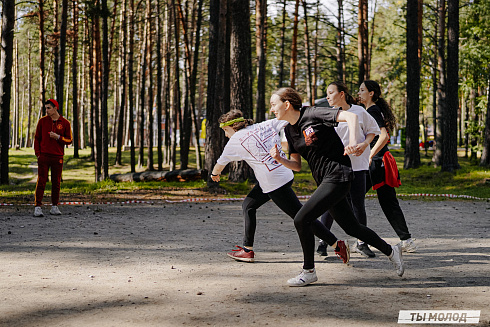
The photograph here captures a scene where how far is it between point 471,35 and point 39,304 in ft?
A: 108

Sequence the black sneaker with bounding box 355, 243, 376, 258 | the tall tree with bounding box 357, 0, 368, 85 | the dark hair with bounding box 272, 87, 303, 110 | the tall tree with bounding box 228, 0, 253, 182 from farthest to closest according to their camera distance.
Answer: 1. the tall tree with bounding box 357, 0, 368, 85
2. the tall tree with bounding box 228, 0, 253, 182
3. the black sneaker with bounding box 355, 243, 376, 258
4. the dark hair with bounding box 272, 87, 303, 110

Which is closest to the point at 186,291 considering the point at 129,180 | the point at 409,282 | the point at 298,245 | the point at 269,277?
the point at 269,277

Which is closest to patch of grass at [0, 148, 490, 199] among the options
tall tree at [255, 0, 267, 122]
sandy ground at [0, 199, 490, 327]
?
sandy ground at [0, 199, 490, 327]

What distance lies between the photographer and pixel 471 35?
32.3 m

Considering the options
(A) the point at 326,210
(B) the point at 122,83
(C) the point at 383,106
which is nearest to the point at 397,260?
(A) the point at 326,210

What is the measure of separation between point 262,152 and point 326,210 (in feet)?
3.88

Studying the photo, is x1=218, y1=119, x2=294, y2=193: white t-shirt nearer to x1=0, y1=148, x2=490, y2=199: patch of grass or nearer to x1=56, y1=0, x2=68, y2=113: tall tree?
x1=0, y1=148, x2=490, y2=199: patch of grass

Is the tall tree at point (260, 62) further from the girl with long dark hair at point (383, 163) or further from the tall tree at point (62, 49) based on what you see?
the girl with long dark hair at point (383, 163)

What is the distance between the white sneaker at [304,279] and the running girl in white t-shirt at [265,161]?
0.57m

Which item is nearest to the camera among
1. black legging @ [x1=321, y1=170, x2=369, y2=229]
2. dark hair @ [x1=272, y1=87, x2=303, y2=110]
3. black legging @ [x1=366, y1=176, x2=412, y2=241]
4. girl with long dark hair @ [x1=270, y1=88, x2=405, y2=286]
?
girl with long dark hair @ [x1=270, y1=88, x2=405, y2=286]

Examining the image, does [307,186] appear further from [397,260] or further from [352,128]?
[352,128]

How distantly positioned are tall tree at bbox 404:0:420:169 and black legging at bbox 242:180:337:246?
18.4m

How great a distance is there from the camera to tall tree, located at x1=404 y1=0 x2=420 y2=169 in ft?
75.5

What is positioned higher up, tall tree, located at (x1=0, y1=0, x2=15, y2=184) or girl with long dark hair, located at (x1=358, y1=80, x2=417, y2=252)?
tall tree, located at (x1=0, y1=0, x2=15, y2=184)
